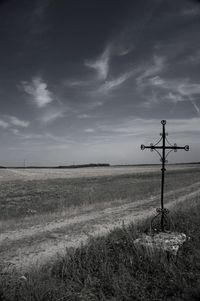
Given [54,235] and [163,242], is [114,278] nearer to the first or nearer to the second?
[163,242]

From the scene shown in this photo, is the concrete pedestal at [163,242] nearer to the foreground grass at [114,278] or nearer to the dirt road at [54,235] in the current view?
the foreground grass at [114,278]

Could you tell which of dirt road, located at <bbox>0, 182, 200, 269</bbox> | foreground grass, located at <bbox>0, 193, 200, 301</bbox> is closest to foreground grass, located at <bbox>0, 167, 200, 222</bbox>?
dirt road, located at <bbox>0, 182, 200, 269</bbox>

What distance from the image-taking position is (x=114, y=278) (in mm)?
5578

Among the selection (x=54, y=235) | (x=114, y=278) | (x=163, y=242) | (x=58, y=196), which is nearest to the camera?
(x=114, y=278)

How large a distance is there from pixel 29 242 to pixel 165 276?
5.81 meters

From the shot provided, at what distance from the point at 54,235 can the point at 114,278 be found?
228 inches

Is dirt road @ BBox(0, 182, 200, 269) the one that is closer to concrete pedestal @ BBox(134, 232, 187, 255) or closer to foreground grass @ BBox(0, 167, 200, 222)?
concrete pedestal @ BBox(134, 232, 187, 255)

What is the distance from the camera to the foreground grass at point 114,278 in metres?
5.13

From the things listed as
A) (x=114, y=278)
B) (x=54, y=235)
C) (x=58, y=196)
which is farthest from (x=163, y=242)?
(x=58, y=196)

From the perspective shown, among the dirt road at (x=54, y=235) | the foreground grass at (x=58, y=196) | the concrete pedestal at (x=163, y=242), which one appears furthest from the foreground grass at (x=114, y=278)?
the foreground grass at (x=58, y=196)

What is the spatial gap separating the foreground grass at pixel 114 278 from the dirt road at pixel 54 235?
1126 millimetres

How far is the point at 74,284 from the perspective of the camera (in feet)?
18.5

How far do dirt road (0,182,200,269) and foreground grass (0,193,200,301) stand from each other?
3.69 ft

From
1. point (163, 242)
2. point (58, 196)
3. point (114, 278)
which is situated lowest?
point (58, 196)
